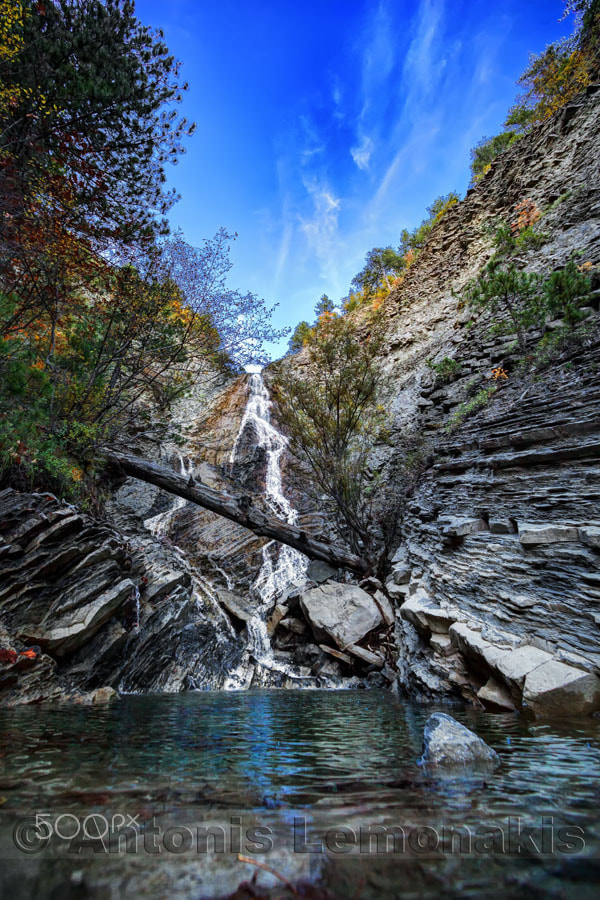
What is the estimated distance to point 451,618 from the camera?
501 cm

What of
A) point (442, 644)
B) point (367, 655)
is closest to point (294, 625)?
point (367, 655)

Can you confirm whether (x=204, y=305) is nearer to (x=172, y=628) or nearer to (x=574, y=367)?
(x=172, y=628)

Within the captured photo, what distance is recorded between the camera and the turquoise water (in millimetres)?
1161

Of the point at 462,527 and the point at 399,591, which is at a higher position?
the point at 462,527

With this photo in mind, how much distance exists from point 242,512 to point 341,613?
12.2 ft

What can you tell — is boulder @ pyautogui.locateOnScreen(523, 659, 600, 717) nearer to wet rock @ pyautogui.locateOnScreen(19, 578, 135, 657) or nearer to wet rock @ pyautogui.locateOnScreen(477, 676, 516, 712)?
wet rock @ pyautogui.locateOnScreen(477, 676, 516, 712)

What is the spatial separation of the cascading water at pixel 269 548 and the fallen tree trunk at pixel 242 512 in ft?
6.56

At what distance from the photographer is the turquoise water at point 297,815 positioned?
3.81 ft

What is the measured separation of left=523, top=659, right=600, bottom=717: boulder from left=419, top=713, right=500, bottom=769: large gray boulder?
1.33 metres

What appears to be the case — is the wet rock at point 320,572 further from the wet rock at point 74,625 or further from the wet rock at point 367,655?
the wet rock at point 74,625

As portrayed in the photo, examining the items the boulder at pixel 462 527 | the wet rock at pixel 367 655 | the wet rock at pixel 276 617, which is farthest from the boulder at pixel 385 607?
the boulder at pixel 462 527

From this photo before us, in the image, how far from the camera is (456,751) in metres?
2.31

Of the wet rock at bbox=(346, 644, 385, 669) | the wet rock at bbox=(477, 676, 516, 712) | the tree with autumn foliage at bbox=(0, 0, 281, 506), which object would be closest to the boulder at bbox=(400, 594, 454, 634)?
the wet rock at bbox=(477, 676, 516, 712)

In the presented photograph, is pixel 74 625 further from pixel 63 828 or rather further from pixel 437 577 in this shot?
pixel 437 577
